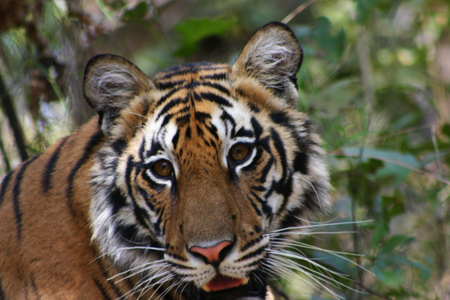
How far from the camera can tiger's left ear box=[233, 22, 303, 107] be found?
6.43 ft

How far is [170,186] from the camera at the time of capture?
5.75 feet

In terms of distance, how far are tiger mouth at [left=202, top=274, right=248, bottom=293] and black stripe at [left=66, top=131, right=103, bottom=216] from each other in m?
0.68

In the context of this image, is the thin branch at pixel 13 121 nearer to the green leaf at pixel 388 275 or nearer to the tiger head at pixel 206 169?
the tiger head at pixel 206 169

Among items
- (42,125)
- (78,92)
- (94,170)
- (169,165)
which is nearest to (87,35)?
(78,92)

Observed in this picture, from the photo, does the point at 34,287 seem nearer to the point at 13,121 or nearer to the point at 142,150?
the point at 142,150

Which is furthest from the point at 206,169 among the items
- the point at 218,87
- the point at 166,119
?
the point at 218,87

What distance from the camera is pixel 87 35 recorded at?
316 centimetres

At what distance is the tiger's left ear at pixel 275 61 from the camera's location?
1960 millimetres

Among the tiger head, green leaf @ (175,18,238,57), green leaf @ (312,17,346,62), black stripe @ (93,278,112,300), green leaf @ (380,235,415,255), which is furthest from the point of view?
green leaf @ (175,18,238,57)

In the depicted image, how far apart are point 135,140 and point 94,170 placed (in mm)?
231

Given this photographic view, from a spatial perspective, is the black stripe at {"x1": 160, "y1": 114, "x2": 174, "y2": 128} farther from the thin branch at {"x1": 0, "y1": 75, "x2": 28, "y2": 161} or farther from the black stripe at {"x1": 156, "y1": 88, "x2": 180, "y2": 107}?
the thin branch at {"x1": 0, "y1": 75, "x2": 28, "y2": 161}

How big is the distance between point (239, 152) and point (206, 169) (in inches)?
6.6

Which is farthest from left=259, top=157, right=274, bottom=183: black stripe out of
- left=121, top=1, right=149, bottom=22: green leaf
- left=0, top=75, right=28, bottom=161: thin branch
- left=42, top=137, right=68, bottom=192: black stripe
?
left=0, top=75, right=28, bottom=161: thin branch

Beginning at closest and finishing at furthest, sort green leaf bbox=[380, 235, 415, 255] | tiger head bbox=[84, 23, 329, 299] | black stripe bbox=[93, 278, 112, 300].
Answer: tiger head bbox=[84, 23, 329, 299] → black stripe bbox=[93, 278, 112, 300] → green leaf bbox=[380, 235, 415, 255]
